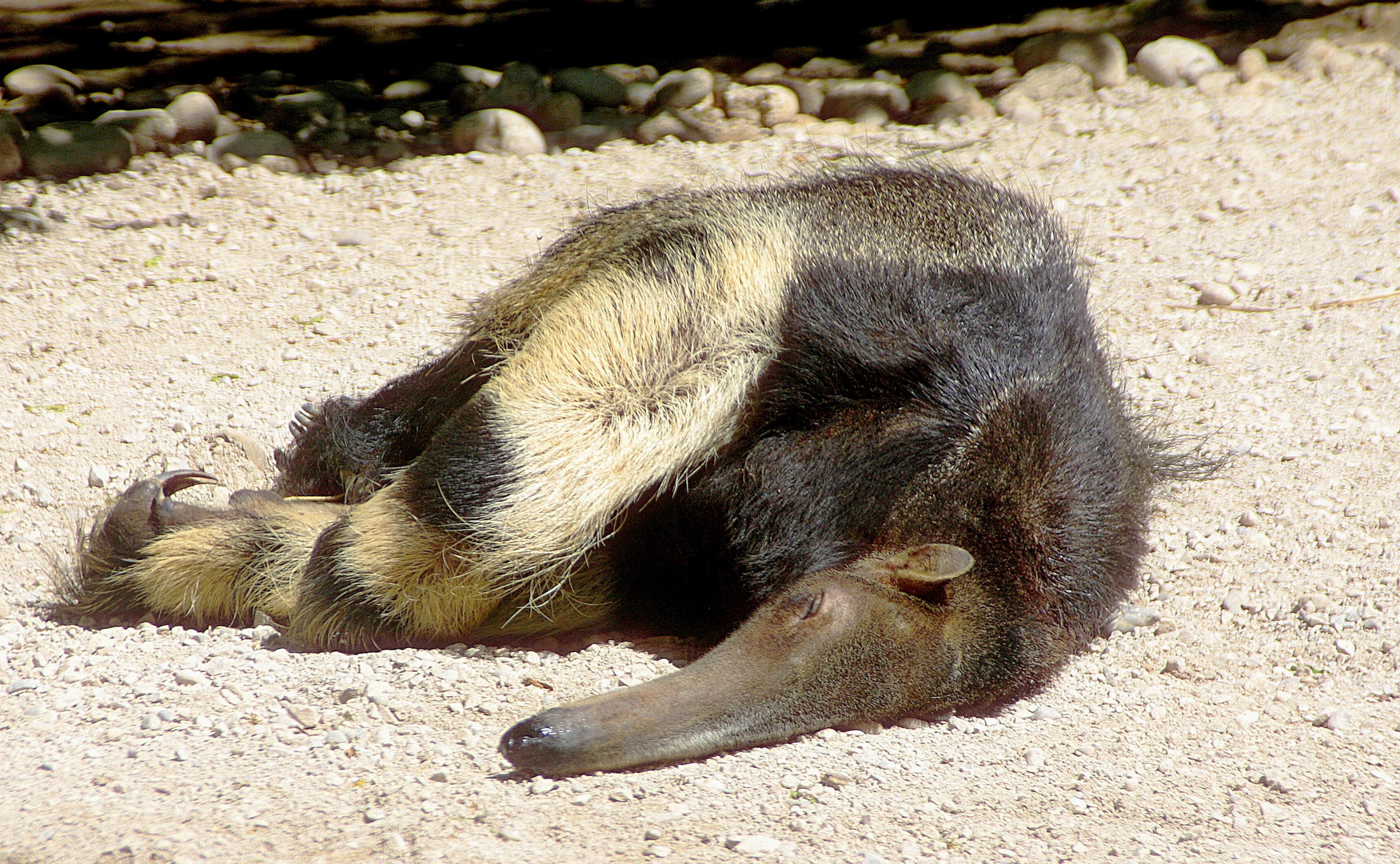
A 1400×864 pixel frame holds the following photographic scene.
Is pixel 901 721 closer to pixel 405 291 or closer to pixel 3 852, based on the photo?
pixel 3 852

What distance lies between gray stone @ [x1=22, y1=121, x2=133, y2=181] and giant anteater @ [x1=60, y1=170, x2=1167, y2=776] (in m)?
3.62

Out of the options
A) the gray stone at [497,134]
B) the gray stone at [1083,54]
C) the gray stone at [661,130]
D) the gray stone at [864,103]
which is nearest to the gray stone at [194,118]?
the gray stone at [497,134]

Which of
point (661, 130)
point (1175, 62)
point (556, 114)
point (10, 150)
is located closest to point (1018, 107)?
point (1175, 62)

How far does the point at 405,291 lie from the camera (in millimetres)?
5176

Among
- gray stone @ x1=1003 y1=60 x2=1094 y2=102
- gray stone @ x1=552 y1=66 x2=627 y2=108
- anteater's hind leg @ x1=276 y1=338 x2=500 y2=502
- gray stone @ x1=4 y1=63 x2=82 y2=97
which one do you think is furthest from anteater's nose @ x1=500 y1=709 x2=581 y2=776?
gray stone @ x1=1003 y1=60 x2=1094 y2=102

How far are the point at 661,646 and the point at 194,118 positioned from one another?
493 cm

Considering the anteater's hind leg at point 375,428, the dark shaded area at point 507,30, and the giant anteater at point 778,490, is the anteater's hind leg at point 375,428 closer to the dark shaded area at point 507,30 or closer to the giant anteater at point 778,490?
the giant anteater at point 778,490

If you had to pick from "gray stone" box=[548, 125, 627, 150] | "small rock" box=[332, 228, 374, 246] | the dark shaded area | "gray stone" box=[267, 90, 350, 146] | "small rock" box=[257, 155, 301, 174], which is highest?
the dark shaded area

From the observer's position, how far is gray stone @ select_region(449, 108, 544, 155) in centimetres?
651

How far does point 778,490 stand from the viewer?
2.69 m

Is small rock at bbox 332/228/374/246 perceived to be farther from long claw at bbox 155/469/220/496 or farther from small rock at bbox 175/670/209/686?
small rock at bbox 175/670/209/686

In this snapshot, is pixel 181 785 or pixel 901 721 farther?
pixel 901 721

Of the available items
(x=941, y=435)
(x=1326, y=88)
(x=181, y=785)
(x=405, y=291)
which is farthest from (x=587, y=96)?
(x=181, y=785)

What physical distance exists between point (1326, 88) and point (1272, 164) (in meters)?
1.19
